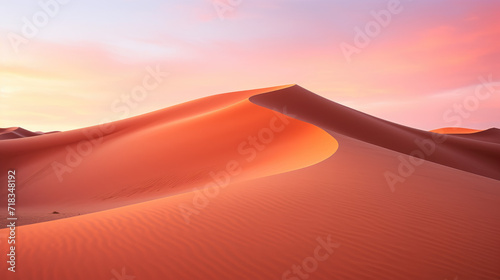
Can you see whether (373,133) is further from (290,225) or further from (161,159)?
(290,225)

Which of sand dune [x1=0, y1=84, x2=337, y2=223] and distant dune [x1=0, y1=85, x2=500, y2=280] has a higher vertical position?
sand dune [x1=0, y1=84, x2=337, y2=223]

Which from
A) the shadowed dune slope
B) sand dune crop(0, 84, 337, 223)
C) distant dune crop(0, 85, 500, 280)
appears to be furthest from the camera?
the shadowed dune slope

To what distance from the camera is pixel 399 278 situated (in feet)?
13.5

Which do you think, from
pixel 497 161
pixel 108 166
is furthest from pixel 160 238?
pixel 497 161

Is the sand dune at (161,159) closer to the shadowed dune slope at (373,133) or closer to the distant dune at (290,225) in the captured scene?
the distant dune at (290,225)

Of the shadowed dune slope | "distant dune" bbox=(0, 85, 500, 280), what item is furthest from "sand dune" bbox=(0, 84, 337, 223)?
the shadowed dune slope

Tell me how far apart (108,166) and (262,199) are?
13.4 metres

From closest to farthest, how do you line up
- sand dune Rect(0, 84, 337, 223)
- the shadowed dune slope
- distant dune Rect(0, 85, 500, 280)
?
distant dune Rect(0, 85, 500, 280), sand dune Rect(0, 84, 337, 223), the shadowed dune slope

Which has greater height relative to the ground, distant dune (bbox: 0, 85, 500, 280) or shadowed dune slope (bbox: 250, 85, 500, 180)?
shadowed dune slope (bbox: 250, 85, 500, 180)

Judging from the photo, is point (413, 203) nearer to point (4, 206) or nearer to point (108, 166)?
point (108, 166)

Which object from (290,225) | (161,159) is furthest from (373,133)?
(290,225)

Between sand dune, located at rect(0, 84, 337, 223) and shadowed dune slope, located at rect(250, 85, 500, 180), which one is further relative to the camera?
shadowed dune slope, located at rect(250, 85, 500, 180)

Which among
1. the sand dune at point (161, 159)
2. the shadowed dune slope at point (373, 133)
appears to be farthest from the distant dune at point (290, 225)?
the shadowed dune slope at point (373, 133)

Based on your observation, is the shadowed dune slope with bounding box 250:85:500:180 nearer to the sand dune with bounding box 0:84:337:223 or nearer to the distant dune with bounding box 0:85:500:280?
the sand dune with bounding box 0:84:337:223
